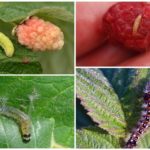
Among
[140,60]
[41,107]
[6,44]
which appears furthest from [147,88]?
[6,44]

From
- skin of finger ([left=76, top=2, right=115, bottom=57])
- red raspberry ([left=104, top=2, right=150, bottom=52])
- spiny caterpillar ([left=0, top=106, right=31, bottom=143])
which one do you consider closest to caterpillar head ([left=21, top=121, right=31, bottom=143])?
spiny caterpillar ([left=0, top=106, right=31, bottom=143])

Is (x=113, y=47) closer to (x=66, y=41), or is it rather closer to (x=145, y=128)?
(x=66, y=41)

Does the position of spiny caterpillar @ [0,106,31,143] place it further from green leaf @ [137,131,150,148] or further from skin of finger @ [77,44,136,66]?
green leaf @ [137,131,150,148]

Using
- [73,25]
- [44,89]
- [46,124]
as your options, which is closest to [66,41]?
[73,25]

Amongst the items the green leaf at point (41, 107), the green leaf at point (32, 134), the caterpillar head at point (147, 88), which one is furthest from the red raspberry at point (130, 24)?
the green leaf at point (32, 134)

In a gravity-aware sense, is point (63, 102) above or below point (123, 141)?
above

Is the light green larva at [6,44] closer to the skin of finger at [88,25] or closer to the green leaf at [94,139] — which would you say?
the skin of finger at [88,25]

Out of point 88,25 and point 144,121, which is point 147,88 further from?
point 88,25
